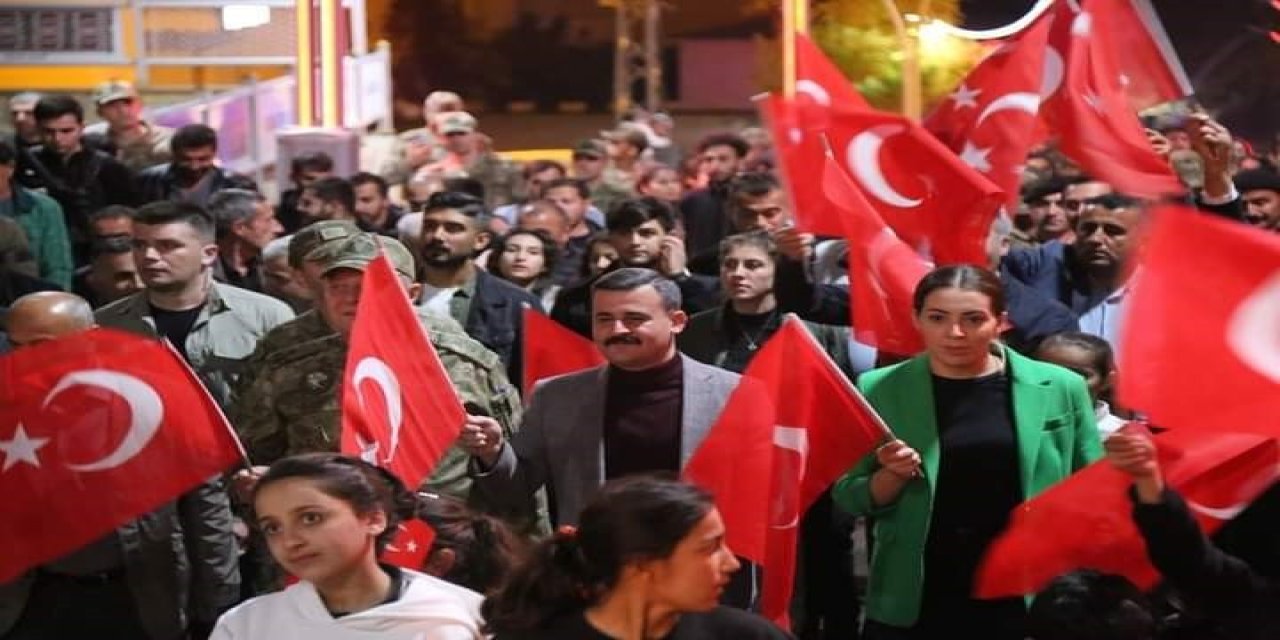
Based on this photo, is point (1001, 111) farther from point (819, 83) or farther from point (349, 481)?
point (349, 481)

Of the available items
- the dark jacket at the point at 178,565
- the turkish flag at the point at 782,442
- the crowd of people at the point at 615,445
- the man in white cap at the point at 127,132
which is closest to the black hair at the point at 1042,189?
the crowd of people at the point at 615,445

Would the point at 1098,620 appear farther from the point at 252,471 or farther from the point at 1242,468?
the point at 252,471

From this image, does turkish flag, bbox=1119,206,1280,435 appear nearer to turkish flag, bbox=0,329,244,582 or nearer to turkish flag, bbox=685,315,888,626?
turkish flag, bbox=685,315,888,626

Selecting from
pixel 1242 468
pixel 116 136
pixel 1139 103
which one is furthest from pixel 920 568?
pixel 116 136

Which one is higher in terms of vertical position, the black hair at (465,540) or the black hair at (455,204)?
the black hair at (455,204)

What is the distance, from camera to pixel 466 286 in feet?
32.6

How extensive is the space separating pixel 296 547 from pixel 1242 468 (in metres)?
2.31

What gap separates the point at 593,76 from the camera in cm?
2741

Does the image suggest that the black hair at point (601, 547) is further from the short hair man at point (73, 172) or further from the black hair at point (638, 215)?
the short hair man at point (73, 172)

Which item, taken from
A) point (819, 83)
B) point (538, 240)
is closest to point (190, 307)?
point (819, 83)

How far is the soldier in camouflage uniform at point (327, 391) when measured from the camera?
769cm

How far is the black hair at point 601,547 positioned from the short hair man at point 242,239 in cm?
602

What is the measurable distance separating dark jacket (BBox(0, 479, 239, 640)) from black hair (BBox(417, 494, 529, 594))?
105 centimetres

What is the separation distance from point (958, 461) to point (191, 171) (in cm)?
696
